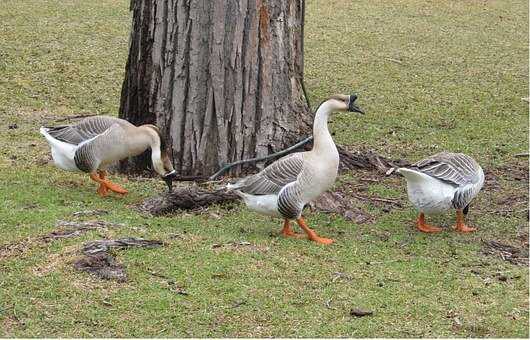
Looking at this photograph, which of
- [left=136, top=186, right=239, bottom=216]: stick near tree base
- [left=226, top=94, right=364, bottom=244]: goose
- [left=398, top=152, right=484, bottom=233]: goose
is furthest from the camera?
[left=136, top=186, right=239, bottom=216]: stick near tree base

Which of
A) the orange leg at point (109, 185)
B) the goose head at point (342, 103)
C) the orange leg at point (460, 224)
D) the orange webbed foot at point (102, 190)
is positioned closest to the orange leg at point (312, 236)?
the goose head at point (342, 103)

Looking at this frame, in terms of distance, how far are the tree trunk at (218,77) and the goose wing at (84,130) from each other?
58 cm

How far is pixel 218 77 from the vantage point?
7688mm

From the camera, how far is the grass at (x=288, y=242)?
204 inches

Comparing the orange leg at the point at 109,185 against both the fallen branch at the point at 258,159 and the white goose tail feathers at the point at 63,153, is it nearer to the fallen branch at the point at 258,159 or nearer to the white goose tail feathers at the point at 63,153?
the white goose tail feathers at the point at 63,153

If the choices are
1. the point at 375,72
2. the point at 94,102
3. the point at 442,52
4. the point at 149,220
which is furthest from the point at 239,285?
the point at 442,52

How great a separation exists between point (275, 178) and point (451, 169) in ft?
4.33

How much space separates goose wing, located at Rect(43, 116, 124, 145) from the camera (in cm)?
743

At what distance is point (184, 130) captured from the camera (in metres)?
7.85

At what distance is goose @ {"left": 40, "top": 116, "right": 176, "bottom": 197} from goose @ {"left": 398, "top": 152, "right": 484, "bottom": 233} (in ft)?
6.16

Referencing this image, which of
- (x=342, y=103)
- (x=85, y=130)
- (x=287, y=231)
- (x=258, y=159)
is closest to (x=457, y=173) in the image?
(x=342, y=103)

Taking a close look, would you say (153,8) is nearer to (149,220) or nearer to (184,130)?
(184,130)

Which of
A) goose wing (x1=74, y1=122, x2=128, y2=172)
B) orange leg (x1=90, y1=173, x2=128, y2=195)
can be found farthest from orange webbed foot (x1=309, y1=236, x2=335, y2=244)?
goose wing (x1=74, y1=122, x2=128, y2=172)

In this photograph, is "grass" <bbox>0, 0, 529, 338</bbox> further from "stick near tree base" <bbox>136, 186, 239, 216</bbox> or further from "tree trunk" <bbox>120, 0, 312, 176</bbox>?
"tree trunk" <bbox>120, 0, 312, 176</bbox>
